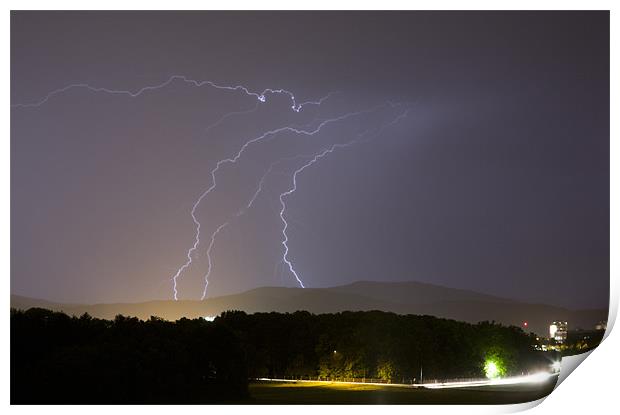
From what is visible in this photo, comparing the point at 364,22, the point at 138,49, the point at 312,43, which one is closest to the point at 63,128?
the point at 138,49

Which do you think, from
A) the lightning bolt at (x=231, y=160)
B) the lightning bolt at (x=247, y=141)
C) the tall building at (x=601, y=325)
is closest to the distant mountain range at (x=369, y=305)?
the tall building at (x=601, y=325)

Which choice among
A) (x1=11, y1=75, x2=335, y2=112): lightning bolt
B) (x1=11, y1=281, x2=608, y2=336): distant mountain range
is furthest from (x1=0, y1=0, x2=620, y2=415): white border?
(x1=11, y1=75, x2=335, y2=112): lightning bolt

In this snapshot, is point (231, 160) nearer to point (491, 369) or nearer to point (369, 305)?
point (369, 305)

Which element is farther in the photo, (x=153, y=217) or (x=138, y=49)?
(x=153, y=217)

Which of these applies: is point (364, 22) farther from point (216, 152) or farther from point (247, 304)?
point (247, 304)
